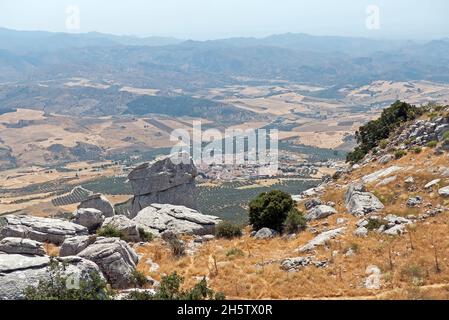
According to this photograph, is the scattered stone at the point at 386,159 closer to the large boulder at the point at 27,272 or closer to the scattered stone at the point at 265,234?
the scattered stone at the point at 265,234

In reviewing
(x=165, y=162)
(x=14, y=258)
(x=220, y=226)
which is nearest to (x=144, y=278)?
(x=14, y=258)

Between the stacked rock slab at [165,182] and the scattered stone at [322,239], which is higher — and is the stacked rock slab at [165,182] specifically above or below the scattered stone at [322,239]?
below

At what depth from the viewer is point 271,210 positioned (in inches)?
1635

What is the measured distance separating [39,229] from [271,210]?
19.2 meters

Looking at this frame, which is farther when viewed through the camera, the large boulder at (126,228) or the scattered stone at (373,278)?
the large boulder at (126,228)

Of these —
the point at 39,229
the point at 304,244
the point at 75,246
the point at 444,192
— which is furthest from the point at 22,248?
the point at 444,192

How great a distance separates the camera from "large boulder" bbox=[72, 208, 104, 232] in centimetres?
4212

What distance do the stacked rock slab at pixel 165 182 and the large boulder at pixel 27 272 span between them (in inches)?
1370

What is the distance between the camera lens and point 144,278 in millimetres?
27938

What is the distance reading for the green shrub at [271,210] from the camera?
135 feet

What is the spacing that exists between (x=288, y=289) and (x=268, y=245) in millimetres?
10177

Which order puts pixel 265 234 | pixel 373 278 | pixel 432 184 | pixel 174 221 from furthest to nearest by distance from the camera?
pixel 174 221, pixel 265 234, pixel 432 184, pixel 373 278

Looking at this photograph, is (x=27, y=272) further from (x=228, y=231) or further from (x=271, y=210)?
(x=271, y=210)

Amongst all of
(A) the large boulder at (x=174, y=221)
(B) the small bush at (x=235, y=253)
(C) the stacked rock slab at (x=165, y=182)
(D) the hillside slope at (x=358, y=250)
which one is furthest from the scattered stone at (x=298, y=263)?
(C) the stacked rock slab at (x=165, y=182)
